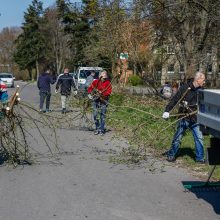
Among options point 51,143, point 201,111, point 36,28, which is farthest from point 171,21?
point 36,28

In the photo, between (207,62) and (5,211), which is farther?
(207,62)

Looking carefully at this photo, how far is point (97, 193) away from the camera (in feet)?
26.0

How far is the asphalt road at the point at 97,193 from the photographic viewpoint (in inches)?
268

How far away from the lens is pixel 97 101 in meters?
14.3

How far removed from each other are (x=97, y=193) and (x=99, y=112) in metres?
6.56

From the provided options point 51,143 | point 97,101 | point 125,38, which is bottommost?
point 51,143

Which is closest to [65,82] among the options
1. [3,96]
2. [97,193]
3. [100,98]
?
[100,98]

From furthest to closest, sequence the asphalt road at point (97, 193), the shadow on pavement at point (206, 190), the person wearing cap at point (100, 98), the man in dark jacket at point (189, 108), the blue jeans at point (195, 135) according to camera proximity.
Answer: the person wearing cap at point (100, 98), the blue jeans at point (195, 135), the man in dark jacket at point (189, 108), the shadow on pavement at point (206, 190), the asphalt road at point (97, 193)

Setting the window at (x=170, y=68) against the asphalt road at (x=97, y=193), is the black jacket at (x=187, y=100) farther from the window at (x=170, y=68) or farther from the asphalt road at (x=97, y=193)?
the window at (x=170, y=68)

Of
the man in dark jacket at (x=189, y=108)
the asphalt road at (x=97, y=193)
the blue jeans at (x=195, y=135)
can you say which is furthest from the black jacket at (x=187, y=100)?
the asphalt road at (x=97, y=193)

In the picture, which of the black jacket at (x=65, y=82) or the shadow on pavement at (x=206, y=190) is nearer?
the shadow on pavement at (x=206, y=190)

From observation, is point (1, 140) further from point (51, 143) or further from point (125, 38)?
point (125, 38)

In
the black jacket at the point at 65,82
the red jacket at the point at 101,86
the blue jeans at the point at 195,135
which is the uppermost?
the red jacket at the point at 101,86

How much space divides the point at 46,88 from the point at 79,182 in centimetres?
1424
